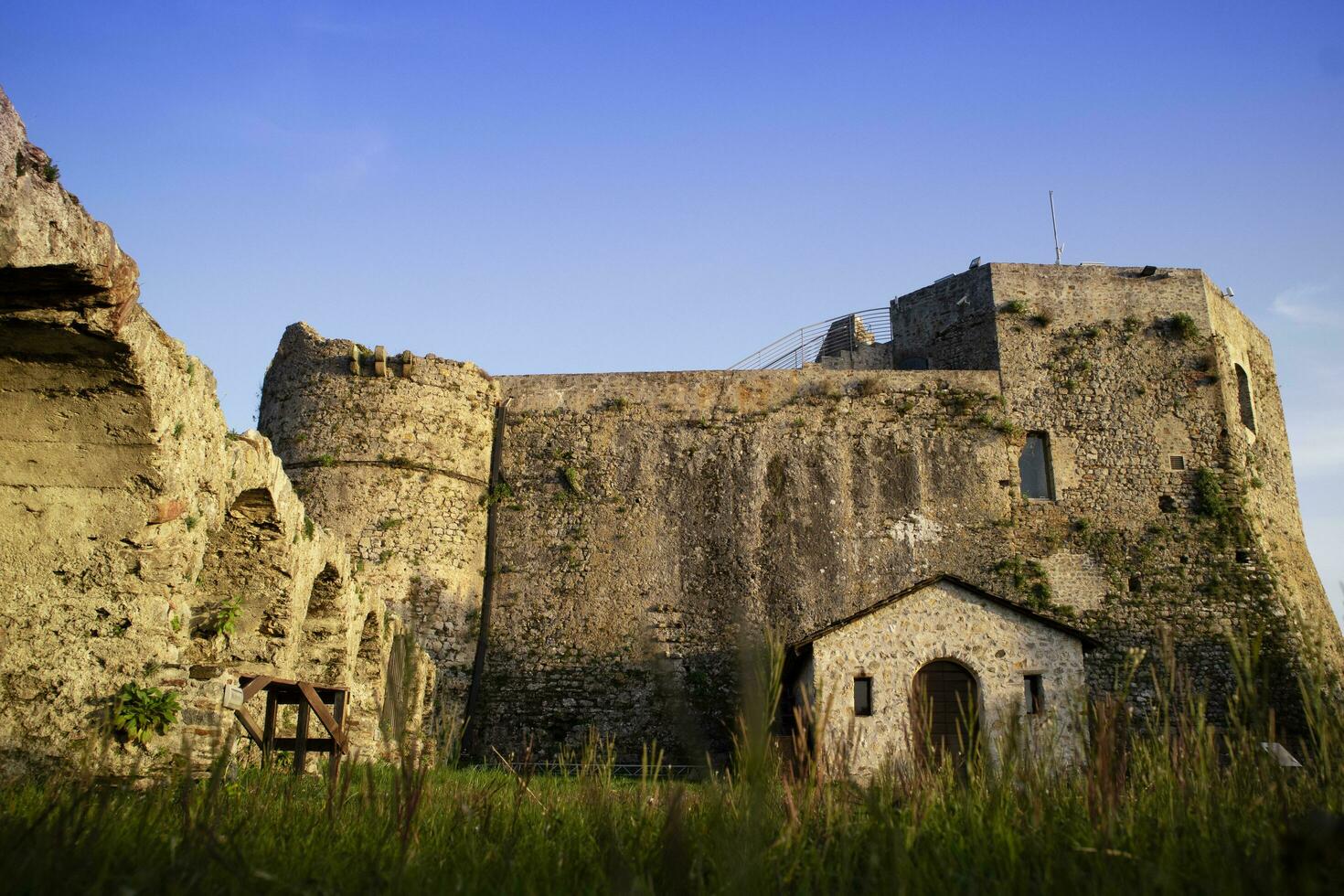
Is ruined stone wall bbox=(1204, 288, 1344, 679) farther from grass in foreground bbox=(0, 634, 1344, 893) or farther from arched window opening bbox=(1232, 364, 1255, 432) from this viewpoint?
grass in foreground bbox=(0, 634, 1344, 893)

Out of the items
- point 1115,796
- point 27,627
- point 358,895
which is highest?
point 27,627

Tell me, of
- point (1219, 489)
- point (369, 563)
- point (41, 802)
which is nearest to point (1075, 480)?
point (1219, 489)

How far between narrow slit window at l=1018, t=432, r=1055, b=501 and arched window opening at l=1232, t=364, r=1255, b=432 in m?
4.38

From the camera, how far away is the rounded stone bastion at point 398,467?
18297mm

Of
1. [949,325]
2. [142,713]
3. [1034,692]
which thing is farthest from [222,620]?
[949,325]

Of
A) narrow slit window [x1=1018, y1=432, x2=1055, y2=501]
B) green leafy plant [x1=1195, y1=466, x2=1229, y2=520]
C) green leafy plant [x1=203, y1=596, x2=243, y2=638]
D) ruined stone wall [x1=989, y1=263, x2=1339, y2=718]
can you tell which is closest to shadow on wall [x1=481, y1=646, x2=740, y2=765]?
ruined stone wall [x1=989, y1=263, x2=1339, y2=718]

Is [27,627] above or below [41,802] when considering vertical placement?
above

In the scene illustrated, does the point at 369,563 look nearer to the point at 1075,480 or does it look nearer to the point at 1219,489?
the point at 1075,480

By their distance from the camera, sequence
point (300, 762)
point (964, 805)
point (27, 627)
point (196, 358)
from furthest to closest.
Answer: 1. point (300, 762)
2. point (196, 358)
3. point (27, 627)
4. point (964, 805)

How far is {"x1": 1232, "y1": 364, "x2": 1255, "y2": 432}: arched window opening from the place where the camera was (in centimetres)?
2125

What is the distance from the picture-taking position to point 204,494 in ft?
27.1

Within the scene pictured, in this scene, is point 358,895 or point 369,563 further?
point 369,563

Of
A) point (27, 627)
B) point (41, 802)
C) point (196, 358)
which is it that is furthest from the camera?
point (196, 358)

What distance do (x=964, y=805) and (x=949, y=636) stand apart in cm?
1204
